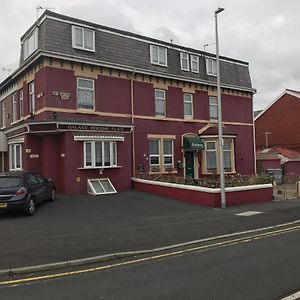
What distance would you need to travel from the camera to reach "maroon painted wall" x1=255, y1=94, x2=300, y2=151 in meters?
43.2

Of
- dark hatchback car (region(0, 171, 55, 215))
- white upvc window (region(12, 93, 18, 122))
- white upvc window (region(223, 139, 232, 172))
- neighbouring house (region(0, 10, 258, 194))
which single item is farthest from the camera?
white upvc window (region(223, 139, 232, 172))

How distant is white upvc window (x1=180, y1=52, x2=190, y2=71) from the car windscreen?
16.3m

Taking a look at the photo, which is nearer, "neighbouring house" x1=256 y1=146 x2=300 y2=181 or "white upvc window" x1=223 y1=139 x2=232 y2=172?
"white upvc window" x1=223 y1=139 x2=232 y2=172

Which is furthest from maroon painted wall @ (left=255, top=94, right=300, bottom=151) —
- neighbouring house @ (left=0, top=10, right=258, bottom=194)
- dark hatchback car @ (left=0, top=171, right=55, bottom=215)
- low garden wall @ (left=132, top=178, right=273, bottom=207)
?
dark hatchback car @ (left=0, top=171, right=55, bottom=215)

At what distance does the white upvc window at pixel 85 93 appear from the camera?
75.7 feet

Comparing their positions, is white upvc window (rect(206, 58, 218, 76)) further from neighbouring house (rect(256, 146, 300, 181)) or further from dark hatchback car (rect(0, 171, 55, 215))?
dark hatchback car (rect(0, 171, 55, 215))

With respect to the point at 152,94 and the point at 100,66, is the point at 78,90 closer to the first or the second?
the point at 100,66

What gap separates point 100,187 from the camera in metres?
21.5

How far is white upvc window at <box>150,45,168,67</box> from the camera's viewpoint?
27047 mm

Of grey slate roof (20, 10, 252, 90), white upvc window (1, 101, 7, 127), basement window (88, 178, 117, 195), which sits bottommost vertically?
basement window (88, 178, 117, 195)

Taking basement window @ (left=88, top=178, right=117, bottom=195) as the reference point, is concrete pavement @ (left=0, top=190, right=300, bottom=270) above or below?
below

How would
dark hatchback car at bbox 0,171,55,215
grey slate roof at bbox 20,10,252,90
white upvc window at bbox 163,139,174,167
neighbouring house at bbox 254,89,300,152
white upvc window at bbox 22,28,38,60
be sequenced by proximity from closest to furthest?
dark hatchback car at bbox 0,171,55,215, grey slate roof at bbox 20,10,252,90, white upvc window at bbox 22,28,38,60, white upvc window at bbox 163,139,174,167, neighbouring house at bbox 254,89,300,152

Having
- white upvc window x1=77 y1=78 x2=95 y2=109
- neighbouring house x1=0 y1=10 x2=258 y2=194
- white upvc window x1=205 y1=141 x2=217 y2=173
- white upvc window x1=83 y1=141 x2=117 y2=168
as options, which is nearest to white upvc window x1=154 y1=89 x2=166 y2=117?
neighbouring house x1=0 y1=10 x2=258 y2=194

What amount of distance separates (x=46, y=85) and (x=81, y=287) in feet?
53.3
